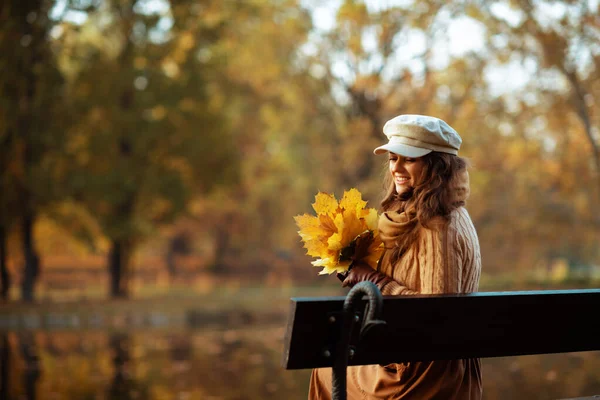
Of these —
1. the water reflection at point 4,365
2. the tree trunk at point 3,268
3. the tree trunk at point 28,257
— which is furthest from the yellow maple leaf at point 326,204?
the tree trunk at point 3,268

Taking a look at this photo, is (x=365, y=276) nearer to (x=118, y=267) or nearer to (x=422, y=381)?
(x=422, y=381)

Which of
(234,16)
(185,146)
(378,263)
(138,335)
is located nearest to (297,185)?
(234,16)

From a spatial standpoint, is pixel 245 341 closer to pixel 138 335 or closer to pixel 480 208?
pixel 138 335

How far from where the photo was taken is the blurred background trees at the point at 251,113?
68.5 ft

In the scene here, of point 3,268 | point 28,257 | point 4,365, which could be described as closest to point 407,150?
point 4,365

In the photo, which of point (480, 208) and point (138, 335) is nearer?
point (138, 335)

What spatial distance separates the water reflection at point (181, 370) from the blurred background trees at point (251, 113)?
5223 millimetres

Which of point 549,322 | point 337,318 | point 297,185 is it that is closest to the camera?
point 337,318

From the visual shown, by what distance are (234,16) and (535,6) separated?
11.0 meters

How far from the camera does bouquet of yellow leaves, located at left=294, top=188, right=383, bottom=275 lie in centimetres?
350

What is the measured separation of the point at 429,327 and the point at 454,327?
11 cm

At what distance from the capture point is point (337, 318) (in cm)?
294

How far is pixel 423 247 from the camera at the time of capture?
329 cm

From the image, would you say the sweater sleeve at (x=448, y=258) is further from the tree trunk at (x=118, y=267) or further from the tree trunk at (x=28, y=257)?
the tree trunk at (x=118, y=267)
